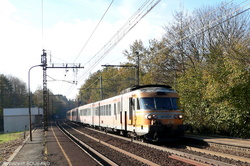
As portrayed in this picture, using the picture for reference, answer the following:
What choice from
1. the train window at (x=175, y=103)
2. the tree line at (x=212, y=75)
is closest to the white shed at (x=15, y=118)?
the tree line at (x=212, y=75)

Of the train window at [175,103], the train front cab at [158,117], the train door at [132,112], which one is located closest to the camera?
the train front cab at [158,117]

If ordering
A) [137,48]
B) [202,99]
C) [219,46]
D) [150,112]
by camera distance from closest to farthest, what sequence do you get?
[150,112]
[202,99]
[219,46]
[137,48]

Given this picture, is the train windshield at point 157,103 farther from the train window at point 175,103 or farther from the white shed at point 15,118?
the white shed at point 15,118

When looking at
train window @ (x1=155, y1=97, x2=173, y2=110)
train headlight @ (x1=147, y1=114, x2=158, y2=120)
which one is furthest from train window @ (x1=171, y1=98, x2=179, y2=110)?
train headlight @ (x1=147, y1=114, x2=158, y2=120)

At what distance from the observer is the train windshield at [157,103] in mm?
15406

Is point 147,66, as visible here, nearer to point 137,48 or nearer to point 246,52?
point 137,48

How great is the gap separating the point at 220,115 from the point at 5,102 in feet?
251

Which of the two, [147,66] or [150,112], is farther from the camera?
[147,66]

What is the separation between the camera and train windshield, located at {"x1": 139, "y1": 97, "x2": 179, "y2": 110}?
15.4m

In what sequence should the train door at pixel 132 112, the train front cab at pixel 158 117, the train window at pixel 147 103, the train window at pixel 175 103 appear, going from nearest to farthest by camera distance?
the train front cab at pixel 158 117
the train window at pixel 147 103
the train window at pixel 175 103
the train door at pixel 132 112

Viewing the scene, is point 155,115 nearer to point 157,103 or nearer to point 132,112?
point 157,103

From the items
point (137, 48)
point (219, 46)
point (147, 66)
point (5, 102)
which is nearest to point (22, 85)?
point (5, 102)

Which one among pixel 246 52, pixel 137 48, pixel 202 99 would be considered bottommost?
pixel 202 99

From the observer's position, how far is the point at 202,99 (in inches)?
763
